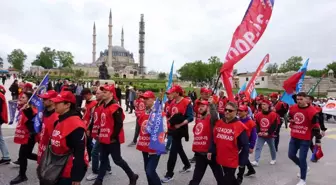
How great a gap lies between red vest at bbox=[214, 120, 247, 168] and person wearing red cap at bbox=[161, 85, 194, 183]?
1.43m

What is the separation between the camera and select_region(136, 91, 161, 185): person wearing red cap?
471 centimetres

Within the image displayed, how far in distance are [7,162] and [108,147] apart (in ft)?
9.62

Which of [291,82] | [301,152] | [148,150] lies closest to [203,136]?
[148,150]

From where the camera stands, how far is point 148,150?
4805 mm

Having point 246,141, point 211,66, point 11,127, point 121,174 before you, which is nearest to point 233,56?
point 246,141

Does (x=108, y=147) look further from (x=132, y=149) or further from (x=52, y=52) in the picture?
(x=52, y=52)

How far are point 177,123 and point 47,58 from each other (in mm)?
135435

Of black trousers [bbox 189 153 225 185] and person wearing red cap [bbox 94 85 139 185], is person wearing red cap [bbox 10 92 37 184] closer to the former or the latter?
person wearing red cap [bbox 94 85 139 185]

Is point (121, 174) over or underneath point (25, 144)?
underneath

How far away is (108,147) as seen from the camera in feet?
17.1

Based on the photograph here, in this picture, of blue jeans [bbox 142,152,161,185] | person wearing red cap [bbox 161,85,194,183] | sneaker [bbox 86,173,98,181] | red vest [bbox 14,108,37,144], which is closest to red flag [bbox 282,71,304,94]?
person wearing red cap [bbox 161,85,194,183]

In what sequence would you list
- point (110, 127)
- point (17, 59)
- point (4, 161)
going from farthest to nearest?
1. point (17, 59)
2. point (4, 161)
3. point (110, 127)

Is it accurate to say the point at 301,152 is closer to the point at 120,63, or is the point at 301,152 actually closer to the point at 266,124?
the point at 266,124

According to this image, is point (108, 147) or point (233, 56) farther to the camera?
point (233, 56)
